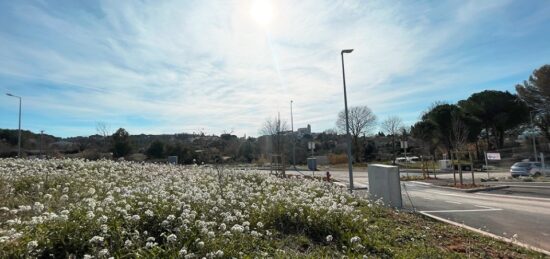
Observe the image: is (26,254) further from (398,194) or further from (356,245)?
(398,194)

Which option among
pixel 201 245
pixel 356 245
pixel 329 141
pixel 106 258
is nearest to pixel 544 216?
pixel 356 245

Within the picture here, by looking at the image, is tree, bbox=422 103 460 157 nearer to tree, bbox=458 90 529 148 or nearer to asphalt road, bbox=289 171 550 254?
tree, bbox=458 90 529 148

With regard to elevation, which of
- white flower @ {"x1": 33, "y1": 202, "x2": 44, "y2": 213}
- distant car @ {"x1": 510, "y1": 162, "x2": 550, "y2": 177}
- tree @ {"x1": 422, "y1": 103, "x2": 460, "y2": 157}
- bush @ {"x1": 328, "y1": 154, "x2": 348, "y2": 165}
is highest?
tree @ {"x1": 422, "y1": 103, "x2": 460, "y2": 157}

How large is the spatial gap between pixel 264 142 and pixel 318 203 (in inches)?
1750

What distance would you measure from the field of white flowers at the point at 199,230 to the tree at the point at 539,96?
184ft

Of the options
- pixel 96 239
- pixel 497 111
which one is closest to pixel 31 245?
pixel 96 239

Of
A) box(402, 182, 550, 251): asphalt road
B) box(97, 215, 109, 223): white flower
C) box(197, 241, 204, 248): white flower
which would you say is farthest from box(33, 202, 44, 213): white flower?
box(402, 182, 550, 251): asphalt road

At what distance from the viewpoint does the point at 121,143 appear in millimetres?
35844

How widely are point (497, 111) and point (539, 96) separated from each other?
557 centimetres

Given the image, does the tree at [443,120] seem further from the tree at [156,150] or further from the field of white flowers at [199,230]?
the field of white flowers at [199,230]

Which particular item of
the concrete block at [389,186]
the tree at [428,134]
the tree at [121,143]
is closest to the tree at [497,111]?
the tree at [428,134]

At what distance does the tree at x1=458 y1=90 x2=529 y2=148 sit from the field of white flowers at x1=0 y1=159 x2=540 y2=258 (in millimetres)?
56918

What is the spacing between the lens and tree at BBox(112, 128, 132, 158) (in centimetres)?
3550

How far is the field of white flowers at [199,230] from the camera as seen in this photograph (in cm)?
462
